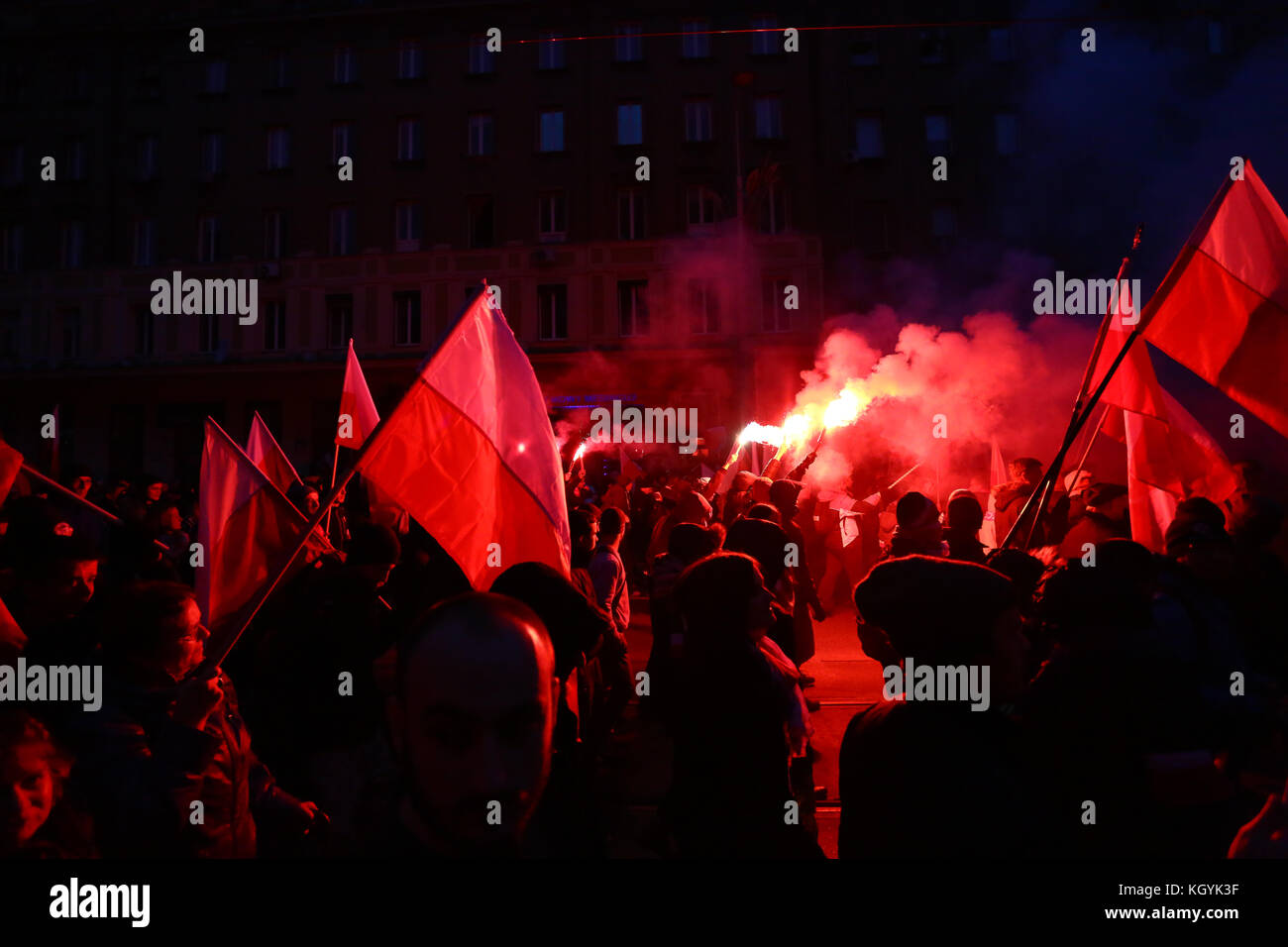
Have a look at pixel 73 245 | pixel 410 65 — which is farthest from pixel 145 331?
pixel 410 65

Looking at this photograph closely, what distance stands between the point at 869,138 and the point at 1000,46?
15.0ft

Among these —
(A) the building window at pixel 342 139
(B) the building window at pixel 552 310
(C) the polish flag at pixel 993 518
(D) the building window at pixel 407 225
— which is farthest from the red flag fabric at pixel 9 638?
(A) the building window at pixel 342 139

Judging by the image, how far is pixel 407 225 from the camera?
27.8m

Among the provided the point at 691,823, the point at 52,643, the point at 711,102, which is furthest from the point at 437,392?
the point at 711,102

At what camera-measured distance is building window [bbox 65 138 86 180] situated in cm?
2891

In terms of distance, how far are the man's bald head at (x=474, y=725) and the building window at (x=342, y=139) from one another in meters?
30.3

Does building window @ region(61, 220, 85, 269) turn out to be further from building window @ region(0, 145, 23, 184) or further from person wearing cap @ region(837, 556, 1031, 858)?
person wearing cap @ region(837, 556, 1031, 858)

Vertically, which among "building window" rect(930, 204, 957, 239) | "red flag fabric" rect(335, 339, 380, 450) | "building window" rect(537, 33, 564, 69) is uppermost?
"building window" rect(537, 33, 564, 69)

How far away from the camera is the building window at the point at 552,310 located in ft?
88.8

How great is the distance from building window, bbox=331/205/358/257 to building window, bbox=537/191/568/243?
20.1 ft

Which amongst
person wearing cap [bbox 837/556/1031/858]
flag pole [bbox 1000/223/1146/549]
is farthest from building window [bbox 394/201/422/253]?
person wearing cap [bbox 837/556/1031/858]

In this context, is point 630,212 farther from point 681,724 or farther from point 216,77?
point 681,724

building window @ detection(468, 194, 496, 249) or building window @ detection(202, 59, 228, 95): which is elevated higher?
building window @ detection(202, 59, 228, 95)

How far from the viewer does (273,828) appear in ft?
8.38
